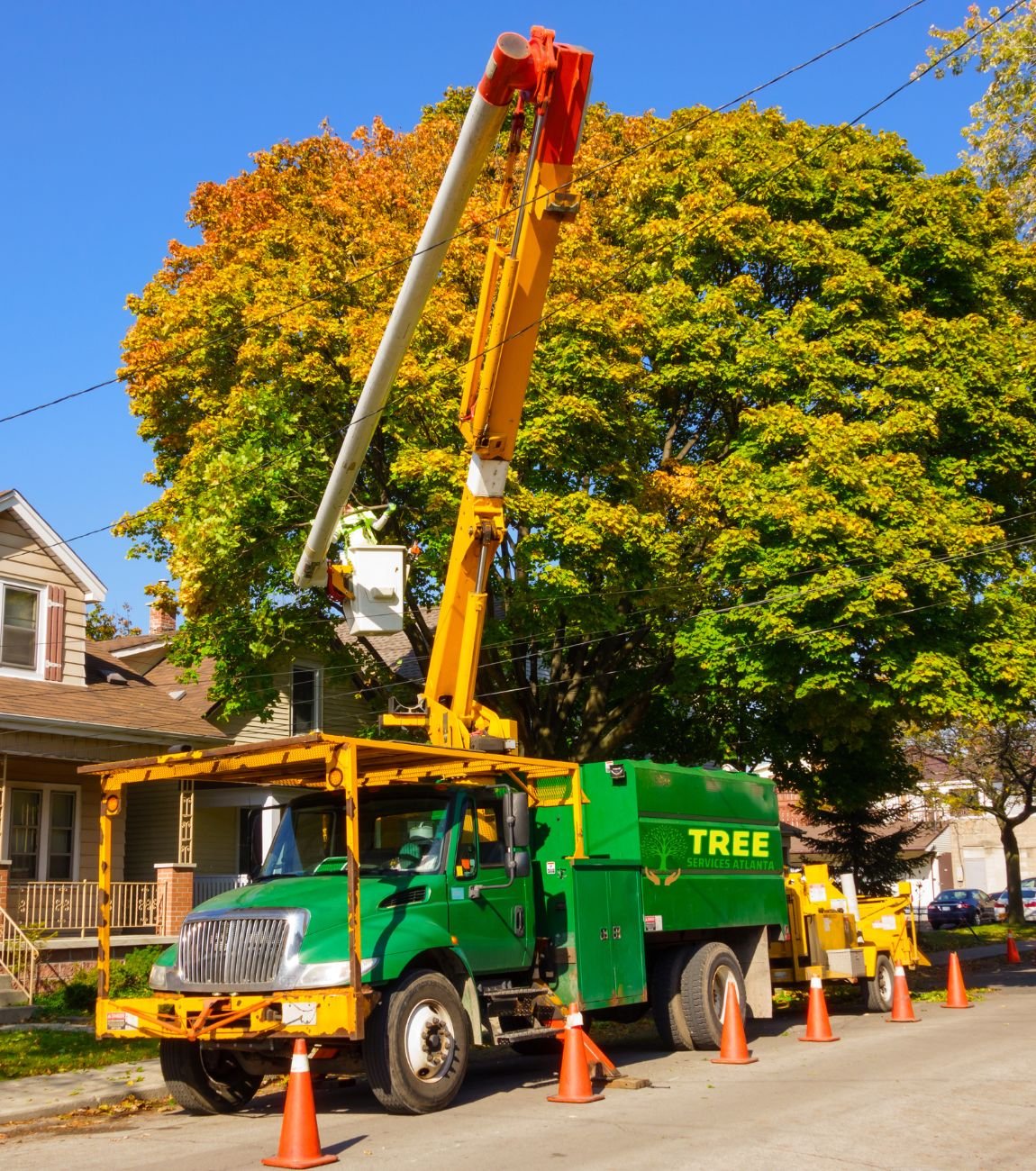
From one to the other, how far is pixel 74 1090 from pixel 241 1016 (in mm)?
3152

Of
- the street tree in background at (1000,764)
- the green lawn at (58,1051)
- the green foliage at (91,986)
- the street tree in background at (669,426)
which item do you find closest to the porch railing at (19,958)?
the green foliage at (91,986)

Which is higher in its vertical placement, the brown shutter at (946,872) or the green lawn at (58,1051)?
the brown shutter at (946,872)

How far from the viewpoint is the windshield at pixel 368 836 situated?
10.5 m

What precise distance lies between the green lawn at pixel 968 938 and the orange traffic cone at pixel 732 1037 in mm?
20435

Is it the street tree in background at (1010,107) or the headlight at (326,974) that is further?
the street tree in background at (1010,107)

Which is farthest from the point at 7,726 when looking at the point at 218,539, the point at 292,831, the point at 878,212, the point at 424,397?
the point at 878,212

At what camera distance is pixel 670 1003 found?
1298cm

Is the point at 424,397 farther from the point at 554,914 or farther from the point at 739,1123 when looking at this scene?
the point at 739,1123

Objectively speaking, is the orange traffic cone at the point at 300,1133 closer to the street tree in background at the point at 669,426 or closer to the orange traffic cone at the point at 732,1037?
the orange traffic cone at the point at 732,1037

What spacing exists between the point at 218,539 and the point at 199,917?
892cm

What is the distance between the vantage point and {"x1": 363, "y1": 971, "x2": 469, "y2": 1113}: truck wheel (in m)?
9.12

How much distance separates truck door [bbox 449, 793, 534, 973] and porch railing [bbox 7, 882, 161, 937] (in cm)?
1028

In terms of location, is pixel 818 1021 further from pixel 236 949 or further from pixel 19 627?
pixel 19 627

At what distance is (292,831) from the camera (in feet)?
36.3
